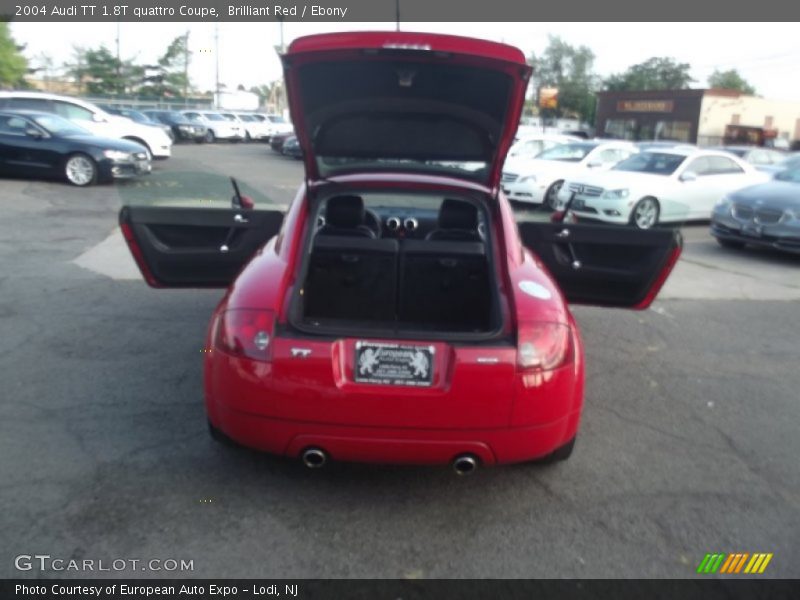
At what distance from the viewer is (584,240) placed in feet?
13.9

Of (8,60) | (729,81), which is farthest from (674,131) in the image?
(729,81)

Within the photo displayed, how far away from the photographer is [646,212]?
12.1 m

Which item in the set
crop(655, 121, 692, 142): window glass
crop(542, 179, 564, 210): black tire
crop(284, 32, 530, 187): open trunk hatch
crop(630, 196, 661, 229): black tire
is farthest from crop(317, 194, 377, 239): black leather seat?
crop(655, 121, 692, 142): window glass

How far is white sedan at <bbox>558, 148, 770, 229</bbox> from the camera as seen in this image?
39.3 feet

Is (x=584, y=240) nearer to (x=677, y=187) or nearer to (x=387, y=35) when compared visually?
(x=387, y=35)

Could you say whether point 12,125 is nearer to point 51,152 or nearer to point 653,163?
point 51,152

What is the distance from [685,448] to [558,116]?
231 ft

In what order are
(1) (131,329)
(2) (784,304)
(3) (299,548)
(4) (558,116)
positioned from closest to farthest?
(3) (299,548) < (1) (131,329) < (2) (784,304) < (4) (558,116)

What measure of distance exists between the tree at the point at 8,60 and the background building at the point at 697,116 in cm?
4211

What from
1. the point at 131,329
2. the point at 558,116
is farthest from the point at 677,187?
the point at 558,116

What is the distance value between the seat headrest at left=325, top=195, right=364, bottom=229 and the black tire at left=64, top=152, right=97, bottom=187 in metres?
11.5

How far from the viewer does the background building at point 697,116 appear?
43688mm
